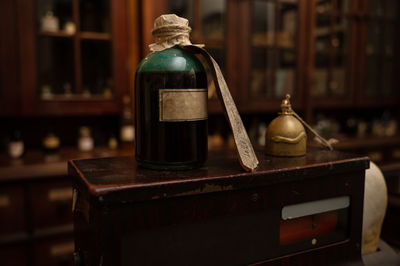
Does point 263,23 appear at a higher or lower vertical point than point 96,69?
higher

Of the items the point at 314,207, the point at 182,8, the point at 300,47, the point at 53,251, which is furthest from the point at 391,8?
the point at 53,251

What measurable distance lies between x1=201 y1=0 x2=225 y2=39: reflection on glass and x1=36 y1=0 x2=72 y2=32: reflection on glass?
740mm

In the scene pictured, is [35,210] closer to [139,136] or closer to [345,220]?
[139,136]

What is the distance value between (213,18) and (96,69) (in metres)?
0.74

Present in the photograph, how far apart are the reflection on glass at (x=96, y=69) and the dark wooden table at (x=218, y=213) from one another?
1275 mm

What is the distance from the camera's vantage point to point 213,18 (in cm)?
210

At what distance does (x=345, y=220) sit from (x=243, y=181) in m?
0.30

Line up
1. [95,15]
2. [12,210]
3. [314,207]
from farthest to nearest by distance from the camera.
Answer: [95,15], [12,210], [314,207]

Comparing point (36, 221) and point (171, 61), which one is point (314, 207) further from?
point (36, 221)

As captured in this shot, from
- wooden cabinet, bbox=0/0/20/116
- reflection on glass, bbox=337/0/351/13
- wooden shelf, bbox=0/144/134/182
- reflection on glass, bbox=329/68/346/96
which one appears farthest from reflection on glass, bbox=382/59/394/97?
wooden cabinet, bbox=0/0/20/116

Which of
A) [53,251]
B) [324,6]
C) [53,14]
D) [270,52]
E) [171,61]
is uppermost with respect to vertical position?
[324,6]

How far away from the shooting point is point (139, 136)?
666mm

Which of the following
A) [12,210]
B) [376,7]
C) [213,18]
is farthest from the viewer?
[376,7]

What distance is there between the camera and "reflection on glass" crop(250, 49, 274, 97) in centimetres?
227
